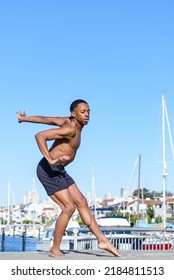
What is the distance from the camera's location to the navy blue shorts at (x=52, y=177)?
986 centimetres

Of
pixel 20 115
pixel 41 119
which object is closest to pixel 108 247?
pixel 41 119

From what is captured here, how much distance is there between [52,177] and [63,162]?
0.85 feet

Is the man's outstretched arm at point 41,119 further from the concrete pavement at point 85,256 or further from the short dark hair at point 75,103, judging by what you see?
the concrete pavement at point 85,256

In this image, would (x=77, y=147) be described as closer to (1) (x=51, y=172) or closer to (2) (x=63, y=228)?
(1) (x=51, y=172)

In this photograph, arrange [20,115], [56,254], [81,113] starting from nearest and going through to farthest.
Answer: [56,254]
[81,113]
[20,115]

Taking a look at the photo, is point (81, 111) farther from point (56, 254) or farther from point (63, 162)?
point (56, 254)

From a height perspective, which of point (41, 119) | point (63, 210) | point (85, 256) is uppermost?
point (41, 119)

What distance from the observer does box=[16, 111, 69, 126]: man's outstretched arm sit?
390 inches

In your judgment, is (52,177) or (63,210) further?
(52,177)

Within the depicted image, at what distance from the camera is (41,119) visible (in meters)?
9.89

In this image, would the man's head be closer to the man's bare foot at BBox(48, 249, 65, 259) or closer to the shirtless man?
the shirtless man

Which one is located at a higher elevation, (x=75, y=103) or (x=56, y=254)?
(x=75, y=103)
